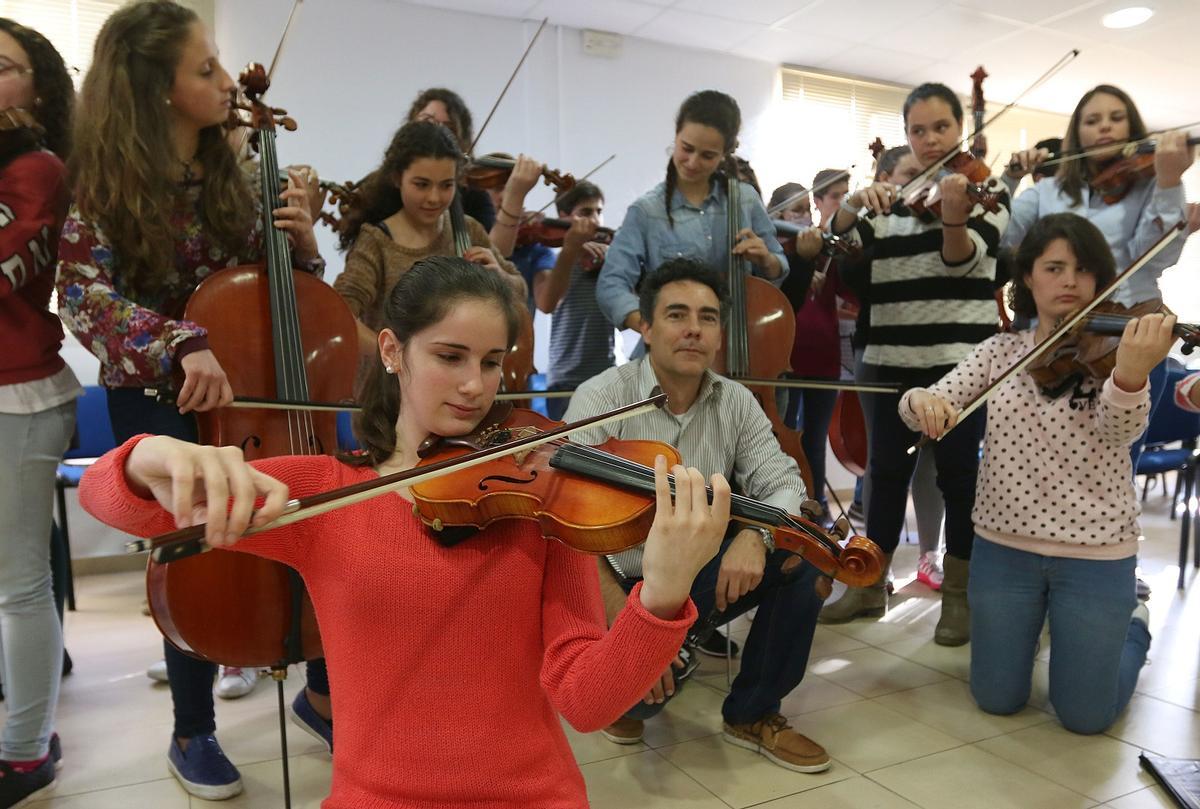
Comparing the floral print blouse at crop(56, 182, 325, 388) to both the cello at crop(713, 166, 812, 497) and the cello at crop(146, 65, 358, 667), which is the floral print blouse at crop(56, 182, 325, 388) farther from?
the cello at crop(713, 166, 812, 497)

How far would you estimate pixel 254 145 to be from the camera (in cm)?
182

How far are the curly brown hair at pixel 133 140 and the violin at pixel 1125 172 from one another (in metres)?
2.15

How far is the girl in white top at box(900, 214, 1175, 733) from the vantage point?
1.91 m

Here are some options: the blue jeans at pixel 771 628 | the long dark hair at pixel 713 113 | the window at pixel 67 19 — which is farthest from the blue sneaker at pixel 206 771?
the window at pixel 67 19

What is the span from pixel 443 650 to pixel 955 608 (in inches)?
75.7

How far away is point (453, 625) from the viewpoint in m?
0.98

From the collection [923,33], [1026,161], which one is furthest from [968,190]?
[923,33]

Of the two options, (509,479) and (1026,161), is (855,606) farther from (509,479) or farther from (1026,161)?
(509,479)

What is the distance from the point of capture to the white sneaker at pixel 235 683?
7.09ft

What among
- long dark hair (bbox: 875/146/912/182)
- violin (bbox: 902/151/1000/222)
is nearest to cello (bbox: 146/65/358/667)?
violin (bbox: 902/151/1000/222)

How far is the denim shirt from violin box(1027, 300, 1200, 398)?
2.42 feet

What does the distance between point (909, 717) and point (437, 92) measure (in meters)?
1.99

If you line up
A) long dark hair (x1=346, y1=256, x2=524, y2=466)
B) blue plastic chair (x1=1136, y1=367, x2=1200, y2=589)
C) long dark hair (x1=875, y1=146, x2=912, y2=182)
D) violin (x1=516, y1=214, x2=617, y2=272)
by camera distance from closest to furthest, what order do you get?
long dark hair (x1=346, y1=256, x2=524, y2=466) < violin (x1=516, y1=214, x2=617, y2=272) < long dark hair (x1=875, y1=146, x2=912, y2=182) < blue plastic chair (x1=1136, y1=367, x2=1200, y2=589)

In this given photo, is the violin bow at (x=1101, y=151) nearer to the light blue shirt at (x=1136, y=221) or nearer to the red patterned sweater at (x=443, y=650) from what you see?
the light blue shirt at (x=1136, y=221)
